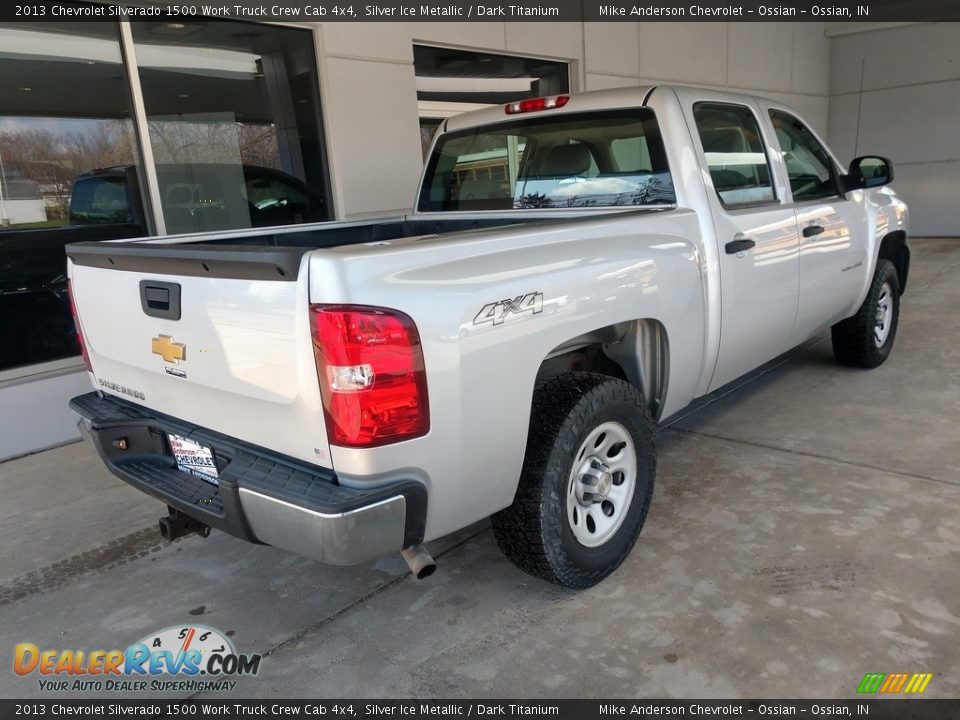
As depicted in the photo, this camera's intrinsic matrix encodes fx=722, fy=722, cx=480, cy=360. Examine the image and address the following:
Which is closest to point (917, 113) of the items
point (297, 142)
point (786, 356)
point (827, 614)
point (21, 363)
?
point (786, 356)

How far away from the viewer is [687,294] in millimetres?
3113

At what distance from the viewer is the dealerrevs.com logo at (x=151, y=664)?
255 cm

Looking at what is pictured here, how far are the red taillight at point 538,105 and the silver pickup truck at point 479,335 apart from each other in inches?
0.7

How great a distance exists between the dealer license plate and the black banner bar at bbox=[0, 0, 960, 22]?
4.09 m

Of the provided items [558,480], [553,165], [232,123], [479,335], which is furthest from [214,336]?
[232,123]

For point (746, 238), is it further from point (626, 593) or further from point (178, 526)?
point (178, 526)

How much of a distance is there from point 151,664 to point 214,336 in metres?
1.30

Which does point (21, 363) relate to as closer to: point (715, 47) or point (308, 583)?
point (308, 583)

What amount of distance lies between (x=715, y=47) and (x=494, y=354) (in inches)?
429

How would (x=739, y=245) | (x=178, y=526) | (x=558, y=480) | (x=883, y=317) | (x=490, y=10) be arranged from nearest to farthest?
(x=558, y=480), (x=178, y=526), (x=739, y=245), (x=883, y=317), (x=490, y=10)

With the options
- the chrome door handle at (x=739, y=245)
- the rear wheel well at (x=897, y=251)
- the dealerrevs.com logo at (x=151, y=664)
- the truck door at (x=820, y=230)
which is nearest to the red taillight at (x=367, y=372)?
the dealerrevs.com logo at (x=151, y=664)

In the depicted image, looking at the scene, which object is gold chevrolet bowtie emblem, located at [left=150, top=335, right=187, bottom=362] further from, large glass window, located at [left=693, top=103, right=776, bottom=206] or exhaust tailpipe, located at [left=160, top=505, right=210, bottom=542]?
large glass window, located at [left=693, top=103, right=776, bottom=206]

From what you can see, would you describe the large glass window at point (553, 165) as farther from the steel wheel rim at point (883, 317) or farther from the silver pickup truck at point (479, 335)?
the steel wheel rim at point (883, 317)
